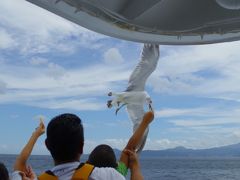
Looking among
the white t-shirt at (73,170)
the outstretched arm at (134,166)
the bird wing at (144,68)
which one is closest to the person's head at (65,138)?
the white t-shirt at (73,170)

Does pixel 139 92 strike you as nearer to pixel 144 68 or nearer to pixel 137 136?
pixel 144 68

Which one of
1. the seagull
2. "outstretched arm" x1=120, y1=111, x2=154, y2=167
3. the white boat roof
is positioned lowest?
"outstretched arm" x1=120, y1=111, x2=154, y2=167

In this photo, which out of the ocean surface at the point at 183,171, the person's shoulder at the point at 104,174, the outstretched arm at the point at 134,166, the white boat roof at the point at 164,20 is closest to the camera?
the person's shoulder at the point at 104,174

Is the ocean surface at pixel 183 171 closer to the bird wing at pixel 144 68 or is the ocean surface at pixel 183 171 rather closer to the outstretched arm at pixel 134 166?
the bird wing at pixel 144 68

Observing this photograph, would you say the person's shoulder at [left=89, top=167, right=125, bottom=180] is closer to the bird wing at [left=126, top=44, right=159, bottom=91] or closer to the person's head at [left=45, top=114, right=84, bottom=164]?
the person's head at [left=45, top=114, right=84, bottom=164]

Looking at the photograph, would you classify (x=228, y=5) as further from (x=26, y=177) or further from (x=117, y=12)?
(x=26, y=177)

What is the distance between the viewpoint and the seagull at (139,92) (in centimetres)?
420

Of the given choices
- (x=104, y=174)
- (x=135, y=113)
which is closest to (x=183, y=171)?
(x=135, y=113)

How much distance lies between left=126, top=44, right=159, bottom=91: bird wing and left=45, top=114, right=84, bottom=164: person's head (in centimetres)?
263

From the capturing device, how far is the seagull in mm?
4203

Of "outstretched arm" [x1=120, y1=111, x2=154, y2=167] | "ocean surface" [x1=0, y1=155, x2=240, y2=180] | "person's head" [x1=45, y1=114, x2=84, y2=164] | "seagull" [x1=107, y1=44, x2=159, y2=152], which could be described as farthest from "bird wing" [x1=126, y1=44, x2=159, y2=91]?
"ocean surface" [x1=0, y1=155, x2=240, y2=180]

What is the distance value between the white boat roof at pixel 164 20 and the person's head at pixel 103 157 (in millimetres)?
2436

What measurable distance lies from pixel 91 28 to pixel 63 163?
9.76 ft

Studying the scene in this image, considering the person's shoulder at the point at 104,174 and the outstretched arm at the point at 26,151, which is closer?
the person's shoulder at the point at 104,174
